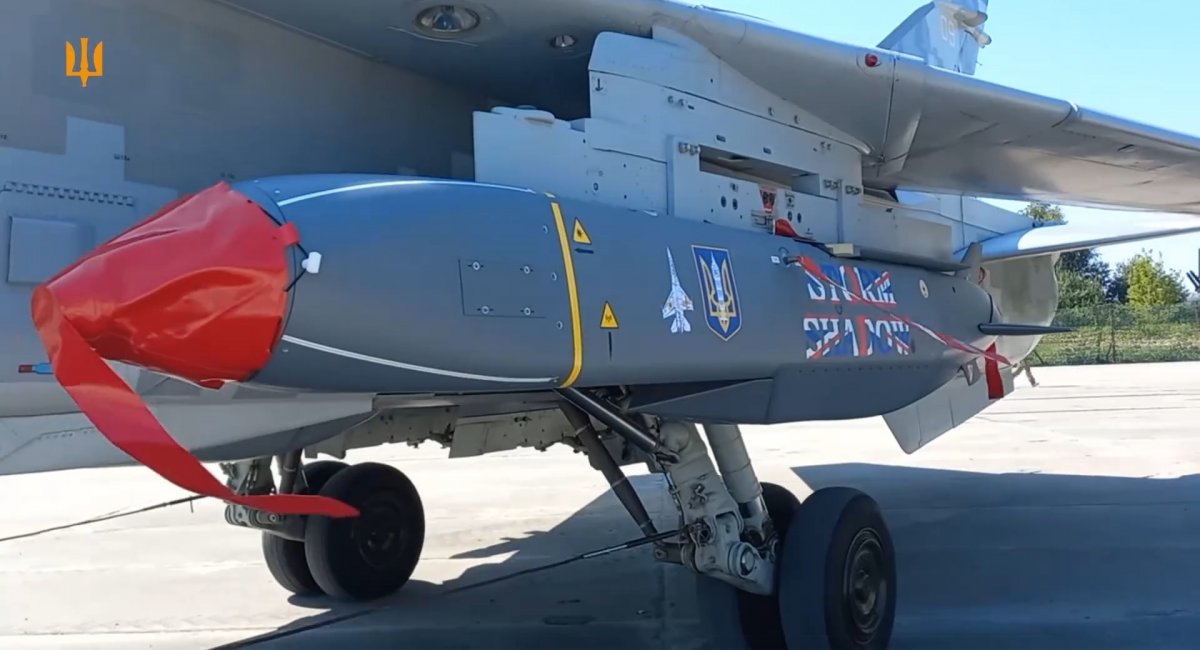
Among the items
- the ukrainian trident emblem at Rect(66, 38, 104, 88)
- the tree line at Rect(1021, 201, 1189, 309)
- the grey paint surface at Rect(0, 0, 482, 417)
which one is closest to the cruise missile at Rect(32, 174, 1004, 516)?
the grey paint surface at Rect(0, 0, 482, 417)

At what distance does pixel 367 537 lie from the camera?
576 cm

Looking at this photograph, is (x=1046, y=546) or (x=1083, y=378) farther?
(x=1083, y=378)

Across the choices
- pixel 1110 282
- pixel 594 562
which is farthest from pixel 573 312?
pixel 1110 282

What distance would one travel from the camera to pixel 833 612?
390 cm

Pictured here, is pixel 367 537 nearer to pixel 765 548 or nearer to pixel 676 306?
pixel 765 548

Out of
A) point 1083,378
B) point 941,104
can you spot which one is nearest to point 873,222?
point 941,104

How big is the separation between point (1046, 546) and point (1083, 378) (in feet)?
62.0

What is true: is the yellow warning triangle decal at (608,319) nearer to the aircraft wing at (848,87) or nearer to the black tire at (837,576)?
the aircraft wing at (848,87)

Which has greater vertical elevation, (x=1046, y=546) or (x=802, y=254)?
(x=802, y=254)

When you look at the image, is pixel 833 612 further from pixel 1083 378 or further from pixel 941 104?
pixel 1083 378

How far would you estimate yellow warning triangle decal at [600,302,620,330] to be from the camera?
3139mm

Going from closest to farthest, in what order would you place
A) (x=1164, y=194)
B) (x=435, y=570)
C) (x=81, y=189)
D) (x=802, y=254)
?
1. (x=81, y=189)
2. (x=802, y=254)
3. (x=435, y=570)
4. (x=1164, y=194)

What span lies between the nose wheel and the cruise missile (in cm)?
45

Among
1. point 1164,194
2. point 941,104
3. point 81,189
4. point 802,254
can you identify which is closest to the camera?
point 81,189
